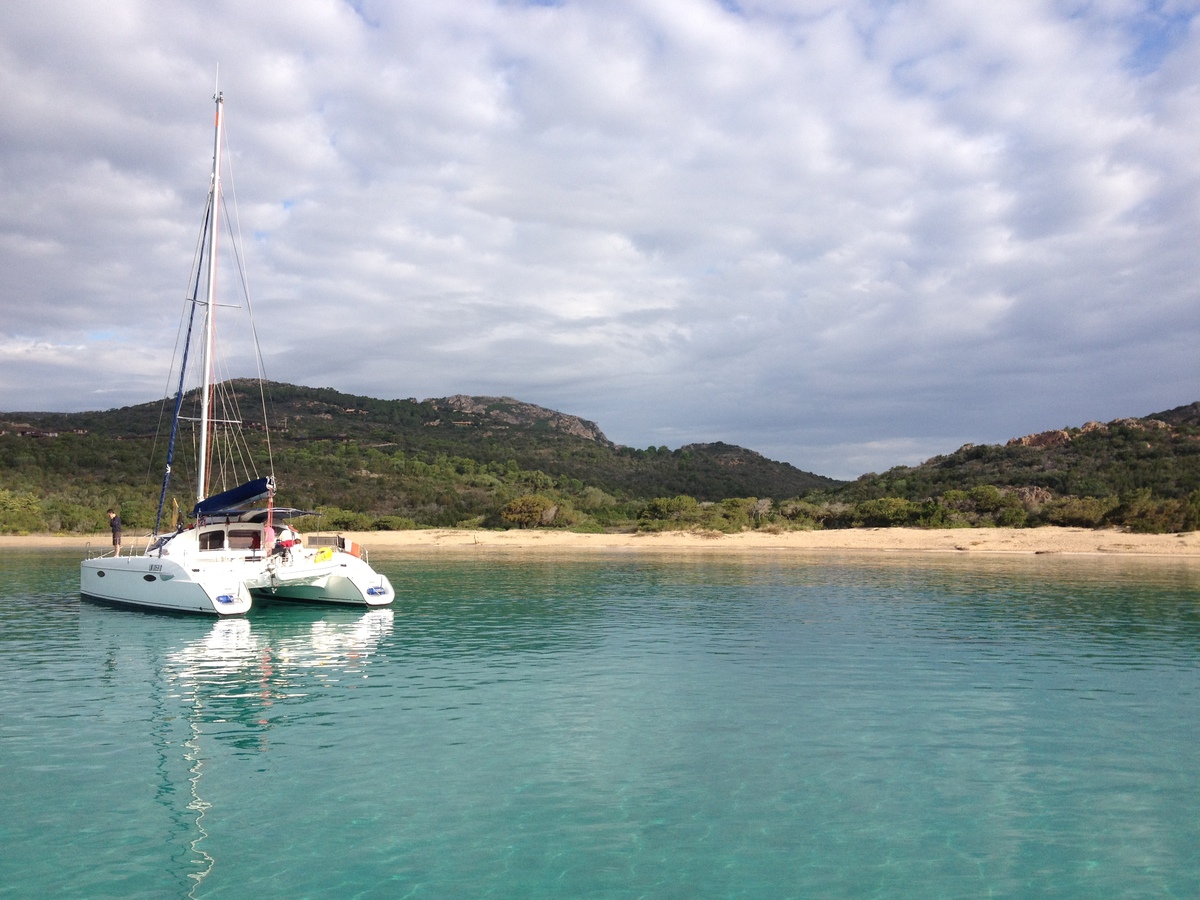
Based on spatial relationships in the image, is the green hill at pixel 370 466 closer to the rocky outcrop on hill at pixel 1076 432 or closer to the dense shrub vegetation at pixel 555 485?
the dense shrub vegetation at pixel 555 485

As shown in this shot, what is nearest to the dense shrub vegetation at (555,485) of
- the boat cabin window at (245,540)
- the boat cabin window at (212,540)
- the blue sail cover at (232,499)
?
the boat cabin window at (245,540)

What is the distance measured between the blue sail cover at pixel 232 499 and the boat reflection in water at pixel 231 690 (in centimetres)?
303

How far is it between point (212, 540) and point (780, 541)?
34.4 meters

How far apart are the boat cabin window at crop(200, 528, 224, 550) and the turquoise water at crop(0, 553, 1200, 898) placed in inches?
128

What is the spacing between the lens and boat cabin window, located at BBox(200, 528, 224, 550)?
76.2ft

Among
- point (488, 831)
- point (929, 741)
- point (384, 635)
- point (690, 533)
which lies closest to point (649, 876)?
point (488, 831)

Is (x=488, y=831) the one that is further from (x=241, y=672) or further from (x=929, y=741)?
(x=241, y=672)

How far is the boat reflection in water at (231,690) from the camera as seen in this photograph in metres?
8.35

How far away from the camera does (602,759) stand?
9.76 metres

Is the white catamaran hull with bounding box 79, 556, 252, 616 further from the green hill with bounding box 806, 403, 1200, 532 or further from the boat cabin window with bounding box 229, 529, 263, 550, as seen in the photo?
the green hill with bounding box 806, 403, 1200, 532

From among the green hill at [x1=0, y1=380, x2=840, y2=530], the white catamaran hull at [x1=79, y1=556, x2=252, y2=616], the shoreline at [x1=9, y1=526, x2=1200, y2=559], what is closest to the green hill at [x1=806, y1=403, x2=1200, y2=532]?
the shoreline at [x1=9, y1=526, x2=1200, y2=559]

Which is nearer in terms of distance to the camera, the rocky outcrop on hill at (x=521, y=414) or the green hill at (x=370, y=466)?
the green hill at (x=370, y=466)

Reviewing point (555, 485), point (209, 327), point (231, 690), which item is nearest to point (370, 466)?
point (555, 485)

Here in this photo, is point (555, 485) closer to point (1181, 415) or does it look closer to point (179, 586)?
point (1181, 415)
